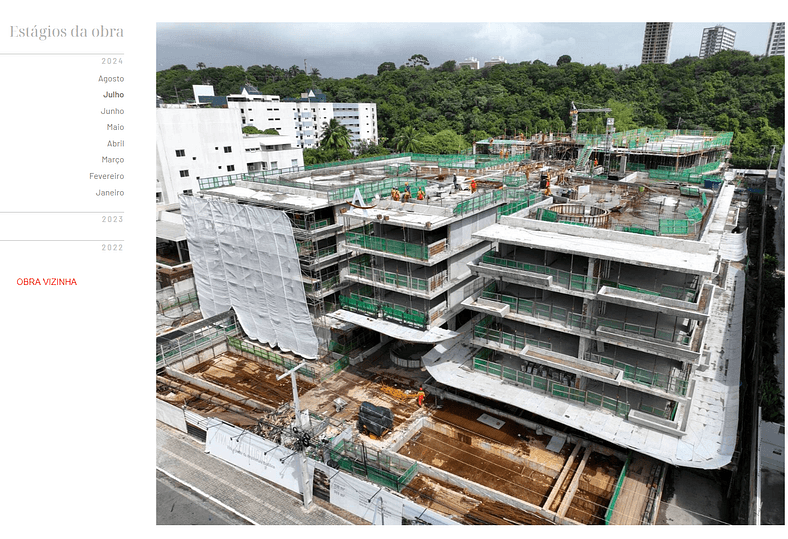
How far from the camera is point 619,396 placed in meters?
22.1

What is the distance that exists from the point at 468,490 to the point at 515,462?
10.5 feet

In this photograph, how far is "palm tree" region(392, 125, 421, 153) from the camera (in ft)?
279

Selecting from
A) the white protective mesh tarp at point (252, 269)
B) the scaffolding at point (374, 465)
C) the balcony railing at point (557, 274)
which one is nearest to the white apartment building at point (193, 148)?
the white protective mesh tarp at point (252, 269)

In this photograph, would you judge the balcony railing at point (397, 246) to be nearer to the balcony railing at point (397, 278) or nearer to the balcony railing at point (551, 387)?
the balcony railing at point (397, 278)

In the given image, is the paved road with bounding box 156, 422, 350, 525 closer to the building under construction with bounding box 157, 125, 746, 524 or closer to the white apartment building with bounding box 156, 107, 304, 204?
the building under construction with bounding box 157, 125, 746, 524

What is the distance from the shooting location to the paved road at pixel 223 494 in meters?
19.4

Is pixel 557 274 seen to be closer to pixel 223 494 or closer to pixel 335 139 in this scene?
pixel 223 494

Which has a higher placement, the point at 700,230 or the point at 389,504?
the point at 700,230

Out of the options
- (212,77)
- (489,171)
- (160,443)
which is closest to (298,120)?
(212,77)

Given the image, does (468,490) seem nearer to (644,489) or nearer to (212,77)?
(644,489)

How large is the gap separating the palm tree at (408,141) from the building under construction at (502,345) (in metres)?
51.6

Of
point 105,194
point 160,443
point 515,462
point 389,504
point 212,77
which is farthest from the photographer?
point 212,77

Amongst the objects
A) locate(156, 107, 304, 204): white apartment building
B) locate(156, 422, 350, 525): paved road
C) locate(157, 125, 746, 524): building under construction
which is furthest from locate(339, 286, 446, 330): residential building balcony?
locate(156, 107, 304, 204): white apartment building

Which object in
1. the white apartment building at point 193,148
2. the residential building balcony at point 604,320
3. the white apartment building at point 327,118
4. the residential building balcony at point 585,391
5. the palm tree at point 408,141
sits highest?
the white apartment building at point 327,118
